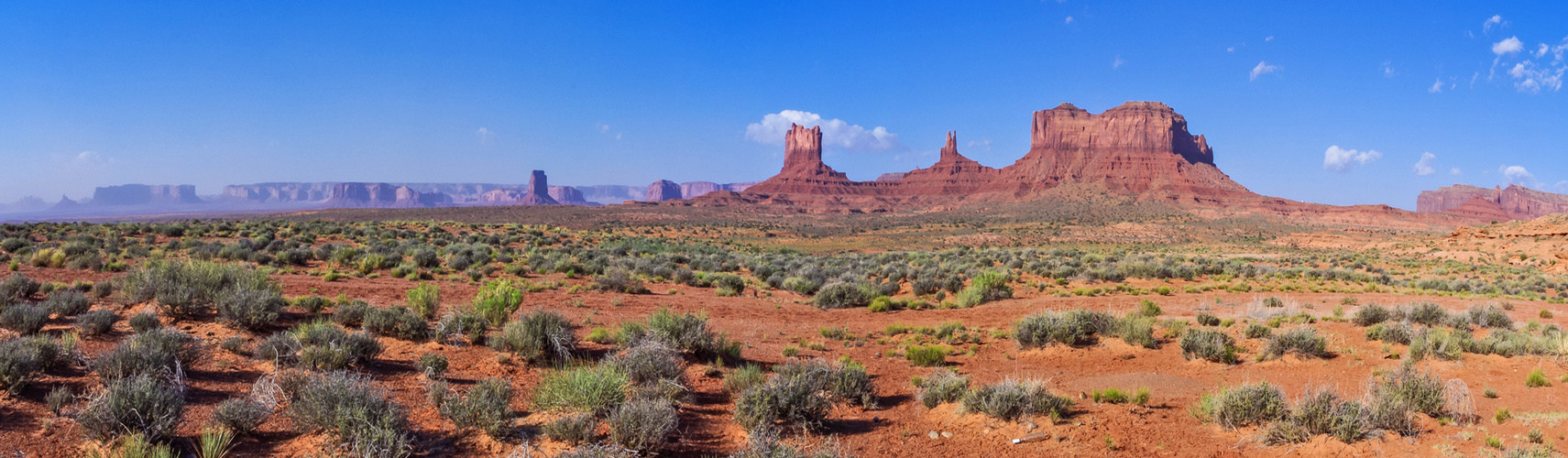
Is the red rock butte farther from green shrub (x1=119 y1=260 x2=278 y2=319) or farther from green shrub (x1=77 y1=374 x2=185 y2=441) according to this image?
green shrub (x1=77 y1=374 x2=185 y2=441)

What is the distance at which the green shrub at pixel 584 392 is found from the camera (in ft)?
19.4

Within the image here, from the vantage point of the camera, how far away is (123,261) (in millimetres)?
17359

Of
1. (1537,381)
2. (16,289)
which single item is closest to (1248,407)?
(1537,381)

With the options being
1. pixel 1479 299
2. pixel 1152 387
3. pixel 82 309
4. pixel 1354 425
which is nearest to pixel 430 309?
pixel 82 309

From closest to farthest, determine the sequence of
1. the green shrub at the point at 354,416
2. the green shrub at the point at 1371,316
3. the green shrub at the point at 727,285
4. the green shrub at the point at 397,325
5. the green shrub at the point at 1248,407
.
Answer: the green shrub at the point at 354,416 → the green shrub at the point at 1248,407 → the green shrub at the point at 397,325 → the green shrub at the point at 1371,316 → the green shrub at the point at 727,285

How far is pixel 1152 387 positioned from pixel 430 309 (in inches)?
422

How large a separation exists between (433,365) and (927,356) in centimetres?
665

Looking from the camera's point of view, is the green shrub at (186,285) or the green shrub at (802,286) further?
the green shrub at (802,286)

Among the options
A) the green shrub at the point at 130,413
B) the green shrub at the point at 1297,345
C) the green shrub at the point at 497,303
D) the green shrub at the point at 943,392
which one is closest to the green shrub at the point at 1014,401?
the green shrub at the point at 943,392

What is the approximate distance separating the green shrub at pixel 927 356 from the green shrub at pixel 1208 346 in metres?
3.65

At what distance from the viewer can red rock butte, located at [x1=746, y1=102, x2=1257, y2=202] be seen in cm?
11951

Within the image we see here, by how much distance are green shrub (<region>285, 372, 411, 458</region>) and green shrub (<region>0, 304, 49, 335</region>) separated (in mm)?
4938

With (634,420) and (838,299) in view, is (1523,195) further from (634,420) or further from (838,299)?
(634,420)

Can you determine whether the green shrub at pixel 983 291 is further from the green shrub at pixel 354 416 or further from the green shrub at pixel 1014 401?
the green shrub at pixel 354 416
